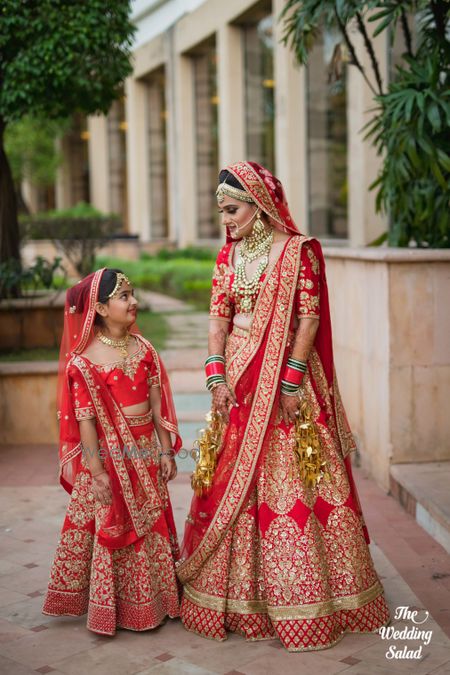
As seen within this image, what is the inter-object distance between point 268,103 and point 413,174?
1105 centimetres

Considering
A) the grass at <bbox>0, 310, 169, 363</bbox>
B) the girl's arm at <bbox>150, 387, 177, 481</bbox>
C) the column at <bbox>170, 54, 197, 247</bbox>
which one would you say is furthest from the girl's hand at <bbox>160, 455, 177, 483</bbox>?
the column at <bbox>170, 54, 197, 247</bbox>

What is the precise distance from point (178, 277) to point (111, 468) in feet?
41.4

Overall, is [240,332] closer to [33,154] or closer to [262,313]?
[262,313]

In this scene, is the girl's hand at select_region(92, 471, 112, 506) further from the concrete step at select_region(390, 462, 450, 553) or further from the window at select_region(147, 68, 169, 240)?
the window at select_region(147, 68, 169, 240)

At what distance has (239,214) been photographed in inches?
149

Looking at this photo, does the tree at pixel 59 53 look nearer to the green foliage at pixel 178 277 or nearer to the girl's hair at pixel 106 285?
the girl's hair at pixel 106 285

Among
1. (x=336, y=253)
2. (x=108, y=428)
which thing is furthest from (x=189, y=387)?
(x=108, y=428)

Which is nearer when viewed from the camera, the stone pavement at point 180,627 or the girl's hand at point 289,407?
the stone pavement at point 180,627

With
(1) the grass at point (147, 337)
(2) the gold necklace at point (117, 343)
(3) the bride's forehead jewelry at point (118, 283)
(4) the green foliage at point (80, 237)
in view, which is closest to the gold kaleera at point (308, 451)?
(2) the gold necklace at point (117, 343)

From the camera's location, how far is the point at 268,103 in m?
16.8

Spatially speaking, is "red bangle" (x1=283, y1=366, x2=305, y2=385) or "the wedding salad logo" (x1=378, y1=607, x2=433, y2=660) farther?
"red bangle" (x1=283, y1=366, x2=305, y2=385)

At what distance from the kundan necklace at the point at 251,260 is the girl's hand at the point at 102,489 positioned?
91 centimetres

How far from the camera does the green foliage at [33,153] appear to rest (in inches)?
1009

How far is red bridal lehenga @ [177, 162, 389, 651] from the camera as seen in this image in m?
3.65
